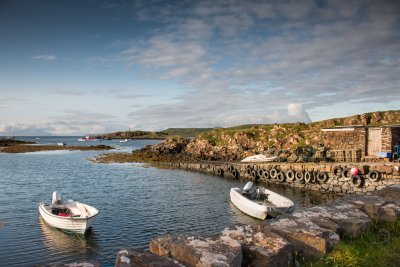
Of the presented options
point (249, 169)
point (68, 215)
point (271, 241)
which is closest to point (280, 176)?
point (249, 169)

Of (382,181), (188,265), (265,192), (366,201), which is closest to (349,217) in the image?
(366,201)

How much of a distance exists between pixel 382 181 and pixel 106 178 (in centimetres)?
3562

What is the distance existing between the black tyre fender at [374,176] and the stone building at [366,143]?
206 inches

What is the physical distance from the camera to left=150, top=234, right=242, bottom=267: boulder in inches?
199

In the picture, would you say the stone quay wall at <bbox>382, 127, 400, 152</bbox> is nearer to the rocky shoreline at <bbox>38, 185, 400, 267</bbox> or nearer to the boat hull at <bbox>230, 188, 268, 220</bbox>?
the boat hull at <bbox>230, 188, 268, 220</bbox>

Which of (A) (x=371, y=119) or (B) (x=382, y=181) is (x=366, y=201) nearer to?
(B) (x=382, y=181)

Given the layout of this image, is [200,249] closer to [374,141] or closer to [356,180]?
[356,180]

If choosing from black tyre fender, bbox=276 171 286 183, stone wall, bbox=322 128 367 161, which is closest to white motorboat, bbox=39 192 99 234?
black tyre fender, bbox=276 171 286 183

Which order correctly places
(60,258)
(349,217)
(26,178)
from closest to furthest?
(349,217)
(60,258)
(26,178)

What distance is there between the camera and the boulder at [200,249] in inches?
199

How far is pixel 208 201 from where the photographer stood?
32438mm

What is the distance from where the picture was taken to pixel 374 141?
4275 centimetres

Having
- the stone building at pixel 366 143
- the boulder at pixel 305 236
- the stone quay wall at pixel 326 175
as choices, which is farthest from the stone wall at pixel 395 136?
the boulder at pixel 305 236

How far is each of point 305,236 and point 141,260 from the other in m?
3.35
